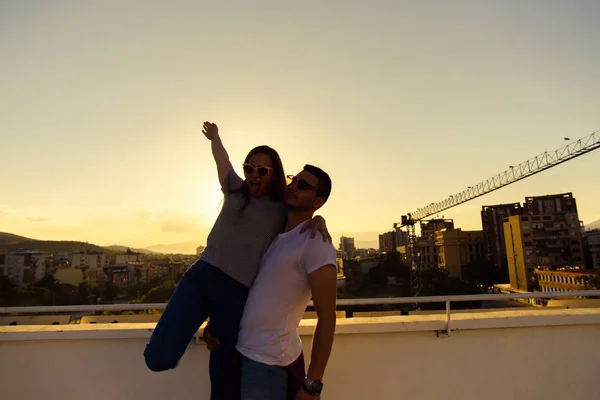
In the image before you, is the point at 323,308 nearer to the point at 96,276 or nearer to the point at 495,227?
the point at 495,227

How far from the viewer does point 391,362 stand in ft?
8.20

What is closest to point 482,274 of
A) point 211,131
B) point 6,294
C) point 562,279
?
point 562,279

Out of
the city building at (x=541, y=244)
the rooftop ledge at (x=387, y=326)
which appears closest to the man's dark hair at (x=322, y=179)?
the rooftop ledge at (x=387, y=326)

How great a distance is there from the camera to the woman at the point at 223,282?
1601mm

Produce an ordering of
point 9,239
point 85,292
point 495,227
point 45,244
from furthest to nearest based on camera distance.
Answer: point 9,239
point 45,244
point 495,227
point 85,292

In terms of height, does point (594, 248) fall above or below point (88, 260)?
below

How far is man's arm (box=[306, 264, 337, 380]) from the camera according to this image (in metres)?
1.46

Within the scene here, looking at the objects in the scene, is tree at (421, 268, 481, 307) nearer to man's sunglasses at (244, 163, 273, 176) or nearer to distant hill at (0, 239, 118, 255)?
man's sunglasses at (244, 163, 273, 176)

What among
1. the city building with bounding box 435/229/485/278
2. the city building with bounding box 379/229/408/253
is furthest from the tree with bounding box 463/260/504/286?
the city building with bounding box 379/229/408/253

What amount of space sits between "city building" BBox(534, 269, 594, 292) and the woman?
49.0m

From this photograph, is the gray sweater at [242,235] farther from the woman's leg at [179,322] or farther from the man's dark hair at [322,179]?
the man's dark hair at [322,179]

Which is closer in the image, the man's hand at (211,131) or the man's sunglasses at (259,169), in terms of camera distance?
the man's sunglasses at (259,169)

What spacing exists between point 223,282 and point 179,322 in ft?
0.81

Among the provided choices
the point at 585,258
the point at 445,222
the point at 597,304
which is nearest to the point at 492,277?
the point at 585,258
